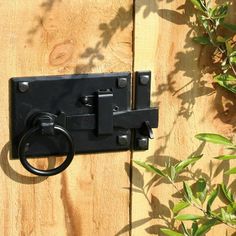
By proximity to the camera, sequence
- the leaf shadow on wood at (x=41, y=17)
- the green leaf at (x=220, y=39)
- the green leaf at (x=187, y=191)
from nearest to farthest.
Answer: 1. the leaf shadow on wood at (x=41, y=17)
2. the green leaf at (x=220, y=39)
3. the green leaf at (x=187, y=191)

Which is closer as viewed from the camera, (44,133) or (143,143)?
(44,133)

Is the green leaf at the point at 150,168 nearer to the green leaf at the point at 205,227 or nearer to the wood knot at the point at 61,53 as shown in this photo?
the green leaf at the point at 205,227

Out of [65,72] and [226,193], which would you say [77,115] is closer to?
[65,72]

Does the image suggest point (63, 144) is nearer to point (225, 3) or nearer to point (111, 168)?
point (111, 168)

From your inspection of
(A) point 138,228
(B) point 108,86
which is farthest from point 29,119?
(A) point 138,228

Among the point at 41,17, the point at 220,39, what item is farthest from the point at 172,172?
the point at 41,17

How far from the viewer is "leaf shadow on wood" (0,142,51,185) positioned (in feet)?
6.66

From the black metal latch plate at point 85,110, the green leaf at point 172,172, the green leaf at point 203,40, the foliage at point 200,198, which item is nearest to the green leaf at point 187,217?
the foliage at point 200,198

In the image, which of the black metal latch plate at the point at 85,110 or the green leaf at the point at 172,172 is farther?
the green leaf at the point at 172,172

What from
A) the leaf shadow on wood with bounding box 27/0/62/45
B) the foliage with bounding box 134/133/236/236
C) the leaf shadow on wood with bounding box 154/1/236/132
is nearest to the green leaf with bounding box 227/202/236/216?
the foliage with bounding box 134/133/236/236

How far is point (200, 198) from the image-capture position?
2.17 metres

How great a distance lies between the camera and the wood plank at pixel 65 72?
1.94 metres

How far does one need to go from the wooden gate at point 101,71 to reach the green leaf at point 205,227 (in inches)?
4.1

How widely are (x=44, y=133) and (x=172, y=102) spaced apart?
0.36m
